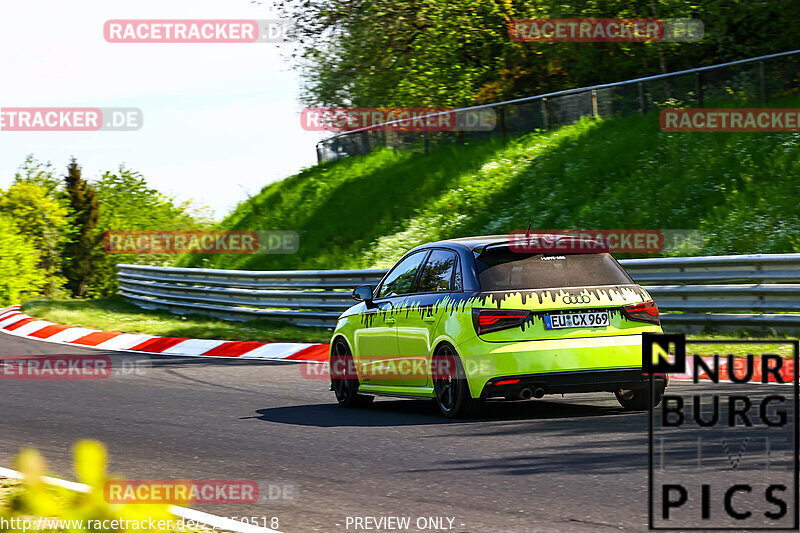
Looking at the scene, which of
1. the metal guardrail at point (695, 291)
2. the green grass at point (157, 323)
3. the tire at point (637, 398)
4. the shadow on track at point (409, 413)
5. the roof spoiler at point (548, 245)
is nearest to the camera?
the tire at point (637, 398)

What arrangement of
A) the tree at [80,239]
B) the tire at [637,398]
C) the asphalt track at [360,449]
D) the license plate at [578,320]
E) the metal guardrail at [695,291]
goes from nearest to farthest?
1. the asphalt track at [360,449]
2. the license plate at [578,320]
3. the tire at [637,398]
4. the metal guardrail at [695,291]
5. the tree at [80,239]

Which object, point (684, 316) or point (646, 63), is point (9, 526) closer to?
point (684, 316)

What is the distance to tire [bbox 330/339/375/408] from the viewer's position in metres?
10.8

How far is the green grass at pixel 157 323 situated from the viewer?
18.4 metres

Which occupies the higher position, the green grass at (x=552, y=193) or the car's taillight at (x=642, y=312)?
the green grass at (x=552, y=193)

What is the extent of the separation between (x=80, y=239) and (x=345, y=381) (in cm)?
7378

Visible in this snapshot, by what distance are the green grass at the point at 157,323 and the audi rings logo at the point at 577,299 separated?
8763 millimetres

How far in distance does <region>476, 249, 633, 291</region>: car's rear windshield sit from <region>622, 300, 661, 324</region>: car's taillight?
0.27m

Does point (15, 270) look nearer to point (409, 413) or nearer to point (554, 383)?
point (409, 413)

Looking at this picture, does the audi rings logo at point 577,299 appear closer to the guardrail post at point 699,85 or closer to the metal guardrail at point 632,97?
the metal guardrail at point 632,97

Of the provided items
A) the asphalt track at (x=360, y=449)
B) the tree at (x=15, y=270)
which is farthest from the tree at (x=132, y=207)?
the asphalt track at (x=360, y=449)

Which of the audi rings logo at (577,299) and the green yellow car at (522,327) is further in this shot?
the audi rings logo at (577,299)

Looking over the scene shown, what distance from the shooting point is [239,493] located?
6516 mm

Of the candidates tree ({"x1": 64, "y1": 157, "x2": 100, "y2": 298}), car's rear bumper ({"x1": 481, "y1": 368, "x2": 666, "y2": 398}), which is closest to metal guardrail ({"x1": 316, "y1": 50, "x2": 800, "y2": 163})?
car's rear bumper ({"x1": 481, "y1": 368, "x2": 666, "y2": 398})
